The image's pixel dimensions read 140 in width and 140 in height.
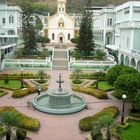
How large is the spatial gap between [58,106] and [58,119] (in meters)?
2.83

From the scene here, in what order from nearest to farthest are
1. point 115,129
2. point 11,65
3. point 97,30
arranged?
point 115,129 → point 11,65 → point 97,30

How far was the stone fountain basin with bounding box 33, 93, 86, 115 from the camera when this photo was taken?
25.1 metres

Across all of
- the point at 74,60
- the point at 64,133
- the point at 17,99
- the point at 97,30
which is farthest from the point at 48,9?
the point at 64,133

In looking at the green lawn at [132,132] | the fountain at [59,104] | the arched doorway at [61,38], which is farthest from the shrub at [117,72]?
the arched doorway at [61,38]

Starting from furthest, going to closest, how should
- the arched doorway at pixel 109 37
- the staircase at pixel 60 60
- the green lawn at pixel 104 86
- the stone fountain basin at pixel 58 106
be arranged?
the arched doorway at pixel 109 37 → the staircase at pixel 60 60 → the green lawn at pixel 104 86 → the stone fountain basin at pixel 58 106

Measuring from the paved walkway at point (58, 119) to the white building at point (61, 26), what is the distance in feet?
181

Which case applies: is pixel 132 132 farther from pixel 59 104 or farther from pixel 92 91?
pixel 92 91

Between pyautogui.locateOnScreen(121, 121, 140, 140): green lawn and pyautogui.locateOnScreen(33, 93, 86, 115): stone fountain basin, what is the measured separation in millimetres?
5343

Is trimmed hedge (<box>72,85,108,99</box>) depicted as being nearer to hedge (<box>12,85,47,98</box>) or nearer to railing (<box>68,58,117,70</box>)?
hedge (<box>12,85,47,98</box>)

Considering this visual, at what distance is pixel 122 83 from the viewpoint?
25.5 metres

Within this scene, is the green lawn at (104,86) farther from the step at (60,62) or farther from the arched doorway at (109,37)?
the arched doorway at (109,37)

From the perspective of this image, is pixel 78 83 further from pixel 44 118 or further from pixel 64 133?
pixel 64 133

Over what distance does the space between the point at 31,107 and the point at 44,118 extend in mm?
3052

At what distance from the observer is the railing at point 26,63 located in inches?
1858
